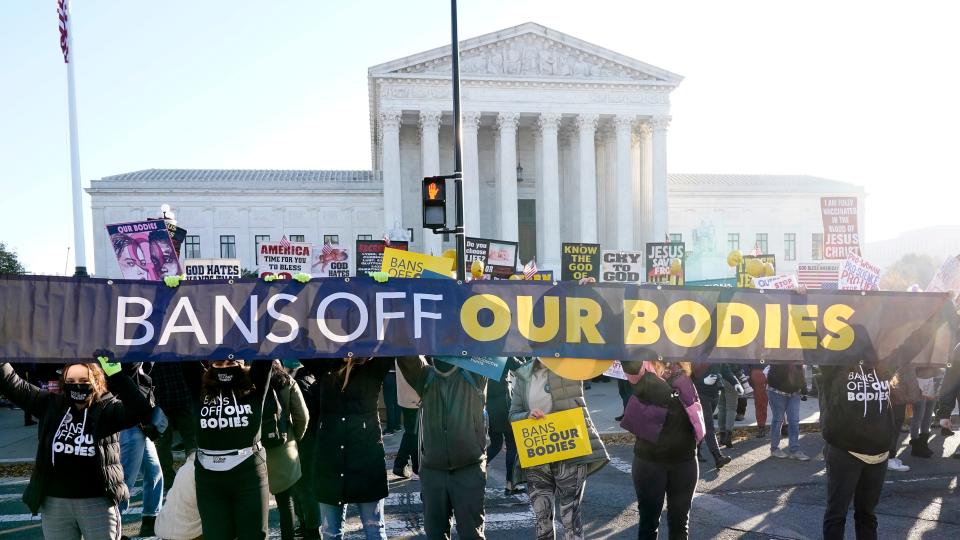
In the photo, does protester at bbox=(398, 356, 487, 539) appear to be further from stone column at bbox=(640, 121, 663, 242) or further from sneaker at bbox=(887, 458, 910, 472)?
stone column at bbox=(640, 121, 663, 242)

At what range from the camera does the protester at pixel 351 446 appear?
503cm

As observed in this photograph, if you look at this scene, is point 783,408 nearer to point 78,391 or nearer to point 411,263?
point 411,263

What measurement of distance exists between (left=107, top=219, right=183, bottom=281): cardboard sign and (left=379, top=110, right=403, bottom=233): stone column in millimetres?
36750

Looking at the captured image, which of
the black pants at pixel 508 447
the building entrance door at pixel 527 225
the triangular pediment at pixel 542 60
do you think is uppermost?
the triangular pediment at pixel 542 60

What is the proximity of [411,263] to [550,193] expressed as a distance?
4388cm

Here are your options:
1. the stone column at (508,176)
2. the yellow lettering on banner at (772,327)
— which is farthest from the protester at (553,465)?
the stone column at (508,176)

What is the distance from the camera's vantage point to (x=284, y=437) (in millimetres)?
5977

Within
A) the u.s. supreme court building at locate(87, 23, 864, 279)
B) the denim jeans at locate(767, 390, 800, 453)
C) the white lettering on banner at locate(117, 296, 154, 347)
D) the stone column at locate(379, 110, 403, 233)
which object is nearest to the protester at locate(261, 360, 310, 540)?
the white lettering on banner at locate(117, 296, 154, 347)

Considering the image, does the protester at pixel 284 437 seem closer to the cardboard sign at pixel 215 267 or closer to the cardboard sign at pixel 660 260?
the cardboard sign at pixel 215 267

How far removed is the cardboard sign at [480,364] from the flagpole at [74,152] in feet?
41.4

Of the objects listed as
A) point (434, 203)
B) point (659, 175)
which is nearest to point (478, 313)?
point (434, 203)

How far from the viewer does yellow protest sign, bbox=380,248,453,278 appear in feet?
18.2

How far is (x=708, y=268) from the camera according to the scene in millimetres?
58812

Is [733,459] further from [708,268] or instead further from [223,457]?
[708,268]
